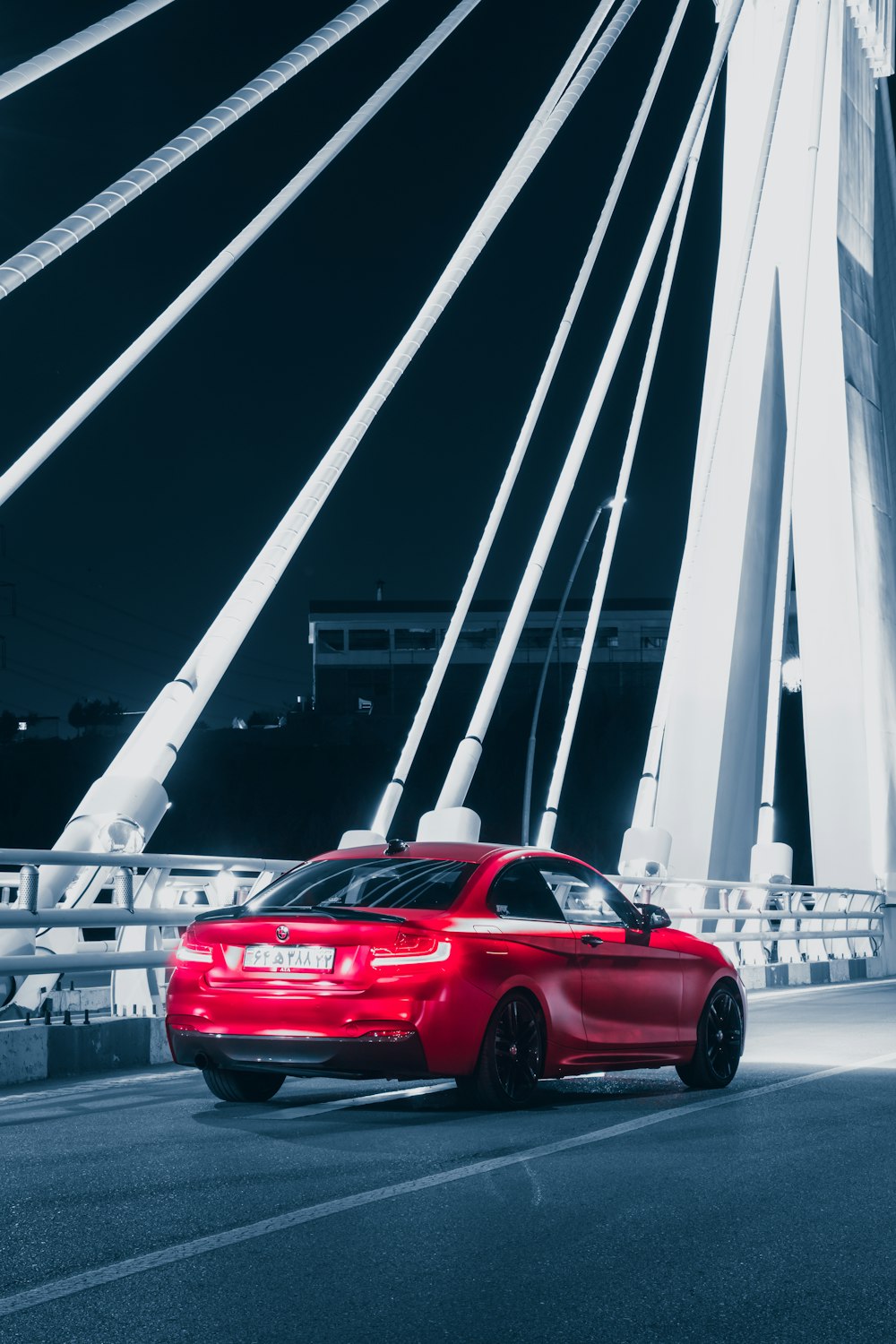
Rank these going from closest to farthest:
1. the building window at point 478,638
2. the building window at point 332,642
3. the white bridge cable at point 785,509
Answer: the white bridge cable at point 785,509 < the building window at point 478,638 < the building window at point 332,642

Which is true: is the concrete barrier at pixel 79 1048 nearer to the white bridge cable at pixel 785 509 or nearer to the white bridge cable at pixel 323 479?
the white bridge cable at pixel 323 479

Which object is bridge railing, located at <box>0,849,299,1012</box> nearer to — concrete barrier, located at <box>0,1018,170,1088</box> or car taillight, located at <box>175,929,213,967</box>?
concrete barrier, located at <box>0,1018,170,1088</box>

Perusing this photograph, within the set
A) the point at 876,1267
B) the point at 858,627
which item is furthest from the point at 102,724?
the point at 876,1267

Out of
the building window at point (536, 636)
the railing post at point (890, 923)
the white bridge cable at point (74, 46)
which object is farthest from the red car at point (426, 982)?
the building window at point (536, 636)

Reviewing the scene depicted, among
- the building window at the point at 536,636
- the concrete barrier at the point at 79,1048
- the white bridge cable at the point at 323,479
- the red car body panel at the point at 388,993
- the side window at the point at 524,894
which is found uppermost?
the building window at the point at 536,636

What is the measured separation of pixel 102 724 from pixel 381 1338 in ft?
405

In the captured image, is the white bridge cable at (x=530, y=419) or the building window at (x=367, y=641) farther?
the building window at (x=367, y=641)

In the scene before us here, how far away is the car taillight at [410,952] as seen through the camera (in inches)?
300

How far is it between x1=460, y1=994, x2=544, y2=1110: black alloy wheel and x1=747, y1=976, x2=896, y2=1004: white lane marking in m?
8.82

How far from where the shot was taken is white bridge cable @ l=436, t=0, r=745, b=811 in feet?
49.3

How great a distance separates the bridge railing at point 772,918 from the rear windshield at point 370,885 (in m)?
7.40

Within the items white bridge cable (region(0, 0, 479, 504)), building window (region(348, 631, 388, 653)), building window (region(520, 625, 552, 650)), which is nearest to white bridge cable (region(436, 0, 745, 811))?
white bridge cable (region(0, 0, 479, 504))

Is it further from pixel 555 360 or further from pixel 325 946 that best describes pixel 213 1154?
pixel 555 360

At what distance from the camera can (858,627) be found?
23.8 meters
